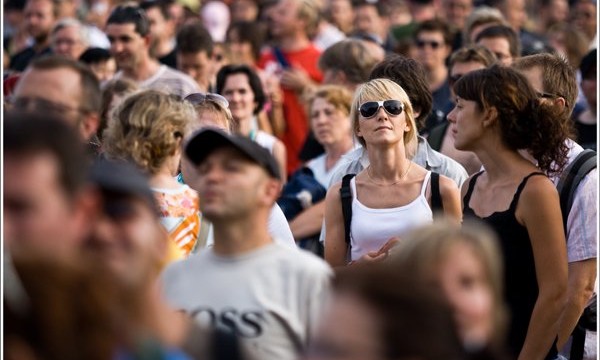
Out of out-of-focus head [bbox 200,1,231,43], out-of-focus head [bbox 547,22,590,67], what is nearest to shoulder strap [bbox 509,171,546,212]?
out-of-focus head [bbox 547,22,590,67]

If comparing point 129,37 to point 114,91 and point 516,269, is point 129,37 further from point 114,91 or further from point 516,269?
point 516,269

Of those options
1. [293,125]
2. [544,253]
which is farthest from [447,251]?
[293,125]

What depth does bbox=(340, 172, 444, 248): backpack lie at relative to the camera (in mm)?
6305

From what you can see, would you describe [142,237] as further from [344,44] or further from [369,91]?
[344,44]

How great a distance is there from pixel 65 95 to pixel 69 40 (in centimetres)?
735

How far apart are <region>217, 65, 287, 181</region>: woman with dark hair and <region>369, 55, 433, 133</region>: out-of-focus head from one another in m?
2.62

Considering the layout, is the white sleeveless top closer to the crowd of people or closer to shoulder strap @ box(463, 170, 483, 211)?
the crowd of people

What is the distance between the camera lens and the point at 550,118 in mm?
6129

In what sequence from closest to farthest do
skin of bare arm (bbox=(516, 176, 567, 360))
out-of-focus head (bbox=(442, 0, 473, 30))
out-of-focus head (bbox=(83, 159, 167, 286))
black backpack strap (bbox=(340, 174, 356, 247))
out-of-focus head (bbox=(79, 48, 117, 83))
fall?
out-of-focus head (bbox=(83, 159, 167, 286)), skin of bare arm (bbox=(516, 176, 567, 360)), black backpack strap (bbox=(340, 174, 356, 247)), out-of-focus head (bbox=(79, 48, 117, 83)), out-of-focus head (bbox=(442, 0, 473, 30))

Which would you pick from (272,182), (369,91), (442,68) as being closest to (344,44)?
(442,68)

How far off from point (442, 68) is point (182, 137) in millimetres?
6492

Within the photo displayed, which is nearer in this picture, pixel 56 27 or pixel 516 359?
pixel 516 359

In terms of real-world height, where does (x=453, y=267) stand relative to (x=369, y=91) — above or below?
above

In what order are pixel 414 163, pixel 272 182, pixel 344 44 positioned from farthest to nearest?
pixel 344 44
pixel 414 163
pixel 272 182
